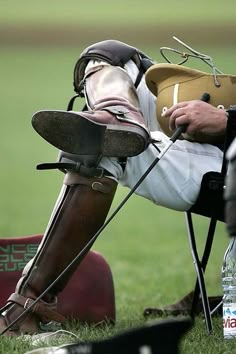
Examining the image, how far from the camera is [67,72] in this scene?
25.6 m

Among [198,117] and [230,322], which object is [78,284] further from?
[198,117]

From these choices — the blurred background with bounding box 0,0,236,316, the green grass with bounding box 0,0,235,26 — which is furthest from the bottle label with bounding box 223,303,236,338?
the green grass with bounding box 0,0,235,26

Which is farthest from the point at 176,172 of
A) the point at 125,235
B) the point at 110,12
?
the point at 110,12

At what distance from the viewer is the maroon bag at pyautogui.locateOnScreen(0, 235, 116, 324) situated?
5461 mm

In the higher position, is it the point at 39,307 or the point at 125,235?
the point at 39,307

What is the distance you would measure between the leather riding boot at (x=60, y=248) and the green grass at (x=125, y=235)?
21 centimetres

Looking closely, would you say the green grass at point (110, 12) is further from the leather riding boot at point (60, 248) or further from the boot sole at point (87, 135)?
the boot sole at point (87, 135)

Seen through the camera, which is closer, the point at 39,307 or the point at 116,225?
the point at 39,307

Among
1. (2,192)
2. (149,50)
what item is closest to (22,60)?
(149,50)

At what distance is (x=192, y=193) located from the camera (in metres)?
5.05

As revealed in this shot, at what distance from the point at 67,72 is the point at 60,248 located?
20788 mm

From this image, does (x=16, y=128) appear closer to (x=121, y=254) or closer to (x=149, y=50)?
(x=121, y=254)

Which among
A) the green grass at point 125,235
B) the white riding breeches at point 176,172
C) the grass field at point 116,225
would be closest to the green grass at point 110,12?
the grass field at point 116,225

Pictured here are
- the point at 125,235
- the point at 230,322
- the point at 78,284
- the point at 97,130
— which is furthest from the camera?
the point at 125,235
